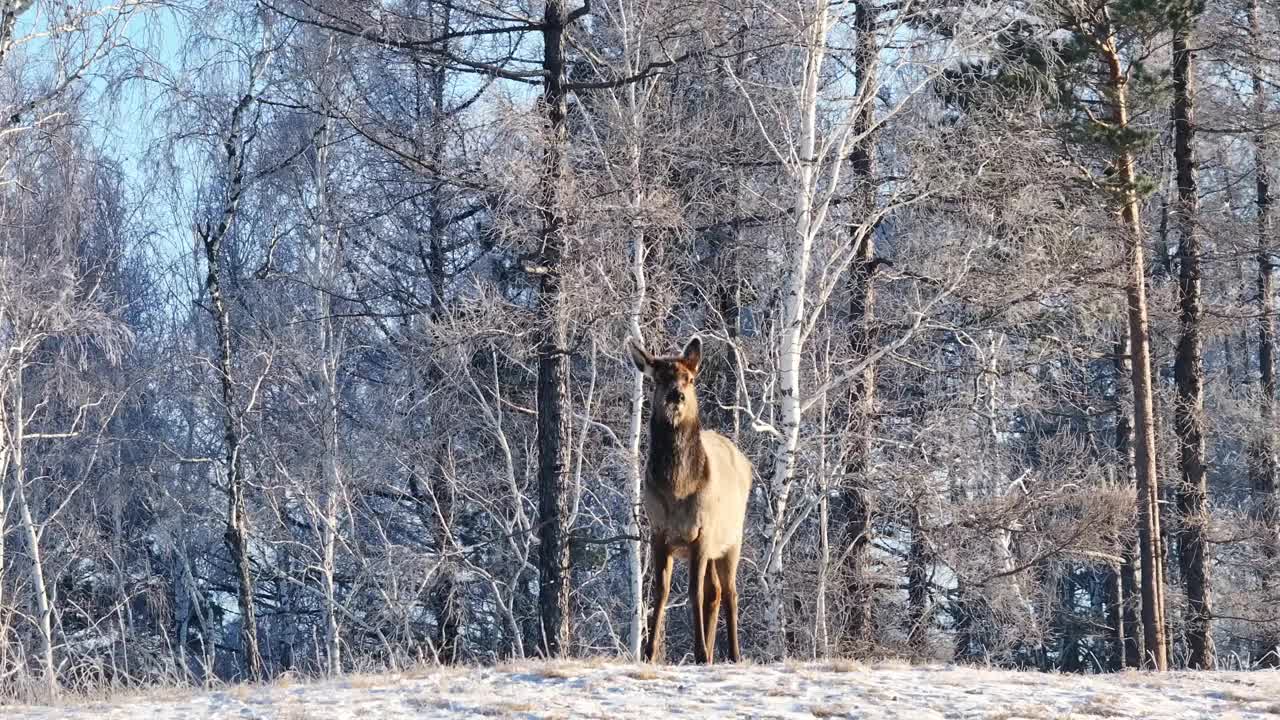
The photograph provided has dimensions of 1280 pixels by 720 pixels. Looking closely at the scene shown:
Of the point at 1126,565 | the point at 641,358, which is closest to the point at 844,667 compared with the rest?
the point at 641,358

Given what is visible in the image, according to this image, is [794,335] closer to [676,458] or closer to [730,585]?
[730,585]

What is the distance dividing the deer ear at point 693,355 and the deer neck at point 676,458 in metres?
0.38

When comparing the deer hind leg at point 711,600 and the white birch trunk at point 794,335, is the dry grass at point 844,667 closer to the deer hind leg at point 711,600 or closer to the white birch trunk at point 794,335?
the deer hind leg at point 711,600

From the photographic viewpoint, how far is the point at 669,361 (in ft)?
34.9

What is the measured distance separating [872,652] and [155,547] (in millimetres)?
20974

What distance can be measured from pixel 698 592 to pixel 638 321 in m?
7.34

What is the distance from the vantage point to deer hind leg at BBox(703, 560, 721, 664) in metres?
10.9

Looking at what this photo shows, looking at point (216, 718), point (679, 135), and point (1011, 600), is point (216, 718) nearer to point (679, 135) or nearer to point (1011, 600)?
point (679, 135)

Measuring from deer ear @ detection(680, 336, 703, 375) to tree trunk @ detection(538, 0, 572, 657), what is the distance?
4.90 meters

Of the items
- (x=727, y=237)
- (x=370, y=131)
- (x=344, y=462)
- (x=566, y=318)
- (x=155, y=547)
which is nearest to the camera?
(x=566, y=318)

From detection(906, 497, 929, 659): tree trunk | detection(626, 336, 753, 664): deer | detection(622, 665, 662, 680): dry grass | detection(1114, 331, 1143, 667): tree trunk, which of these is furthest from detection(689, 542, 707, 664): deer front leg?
detection(1114, 331, 1143, 667): tree trunk

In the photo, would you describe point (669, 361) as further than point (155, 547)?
No

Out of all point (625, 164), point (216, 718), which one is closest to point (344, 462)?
point (625, 164)

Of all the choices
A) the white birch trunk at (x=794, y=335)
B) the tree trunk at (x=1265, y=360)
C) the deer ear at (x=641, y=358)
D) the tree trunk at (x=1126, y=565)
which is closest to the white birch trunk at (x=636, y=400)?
the white birch trunk at (x=794, y=335)
